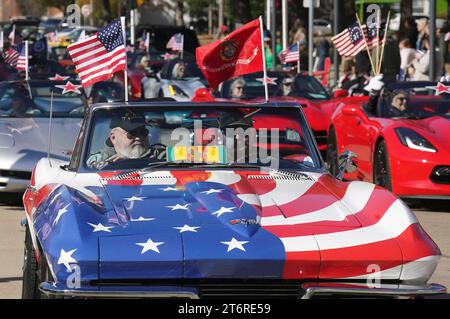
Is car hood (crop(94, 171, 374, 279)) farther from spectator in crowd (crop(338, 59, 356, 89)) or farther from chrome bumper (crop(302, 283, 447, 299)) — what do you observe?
spectator in crowd (crop(338, 59, 356, 89))

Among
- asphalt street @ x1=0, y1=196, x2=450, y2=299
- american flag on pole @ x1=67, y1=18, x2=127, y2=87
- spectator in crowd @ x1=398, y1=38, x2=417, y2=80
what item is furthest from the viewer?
spectator in crowd @ x1=398, y1=38, x2=417, y2=80

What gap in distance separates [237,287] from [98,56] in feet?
21.2

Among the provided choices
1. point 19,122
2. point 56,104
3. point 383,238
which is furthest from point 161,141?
point 56,104

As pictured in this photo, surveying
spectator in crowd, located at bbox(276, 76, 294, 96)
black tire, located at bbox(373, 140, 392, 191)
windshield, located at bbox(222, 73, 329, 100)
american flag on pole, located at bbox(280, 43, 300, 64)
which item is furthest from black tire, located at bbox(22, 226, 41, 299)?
american flag on pole, located at bbox(280, 43, 300, 64)

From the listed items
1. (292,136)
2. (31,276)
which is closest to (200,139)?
(292,136)

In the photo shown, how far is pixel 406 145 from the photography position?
12.2 metres

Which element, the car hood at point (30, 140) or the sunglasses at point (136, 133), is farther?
the car hood at point (30, 140)

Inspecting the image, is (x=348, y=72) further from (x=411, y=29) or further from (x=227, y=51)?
(x=227, y=51)

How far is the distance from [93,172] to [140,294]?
184 cm

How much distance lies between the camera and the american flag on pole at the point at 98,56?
37.4 ft

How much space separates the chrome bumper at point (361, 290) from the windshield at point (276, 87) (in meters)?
13.1

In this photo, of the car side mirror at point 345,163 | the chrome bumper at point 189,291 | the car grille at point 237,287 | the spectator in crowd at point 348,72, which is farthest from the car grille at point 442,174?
the spectator in crowd at point 348,72

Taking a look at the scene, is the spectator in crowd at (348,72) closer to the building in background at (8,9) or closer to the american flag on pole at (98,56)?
the american flag on pole at (98,56)

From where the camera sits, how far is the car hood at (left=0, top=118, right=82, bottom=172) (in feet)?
39.7
